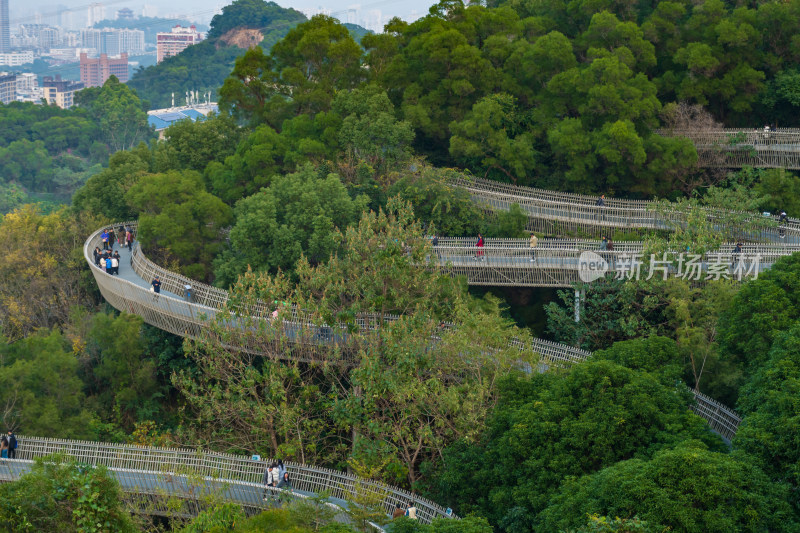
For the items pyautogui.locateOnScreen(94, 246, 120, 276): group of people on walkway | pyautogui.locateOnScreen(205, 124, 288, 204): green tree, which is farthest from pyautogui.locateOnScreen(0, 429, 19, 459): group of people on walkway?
pyautogui.locateOnScreen(205, 124, 288, 204): green tree

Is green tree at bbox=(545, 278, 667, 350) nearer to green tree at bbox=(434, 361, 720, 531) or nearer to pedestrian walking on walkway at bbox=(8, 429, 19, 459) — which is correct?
green tree at bbox=(434, 361, 720, 531)

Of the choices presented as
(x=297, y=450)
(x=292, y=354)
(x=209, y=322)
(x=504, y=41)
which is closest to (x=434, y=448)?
(x=297, y=450)

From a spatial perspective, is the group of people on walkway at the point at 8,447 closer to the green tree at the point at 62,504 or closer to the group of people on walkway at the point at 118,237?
the green tree at the point at 62,504

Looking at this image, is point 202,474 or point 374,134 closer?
point 202,474

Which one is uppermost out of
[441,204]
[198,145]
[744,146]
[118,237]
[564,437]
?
[744,146]

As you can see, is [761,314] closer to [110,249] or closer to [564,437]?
[564,437]

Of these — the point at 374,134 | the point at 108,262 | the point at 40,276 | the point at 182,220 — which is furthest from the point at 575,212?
the point at 40,276

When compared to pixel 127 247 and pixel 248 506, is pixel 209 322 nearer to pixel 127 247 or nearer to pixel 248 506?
pixel 248 506
